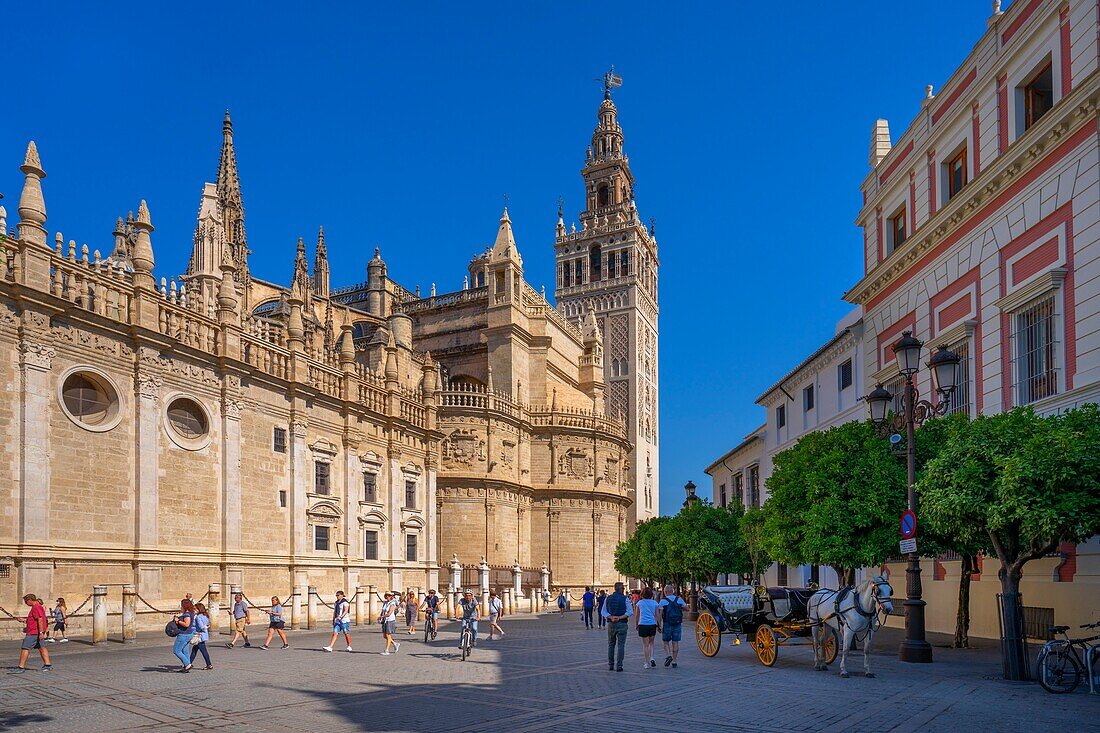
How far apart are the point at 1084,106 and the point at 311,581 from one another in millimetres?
25624

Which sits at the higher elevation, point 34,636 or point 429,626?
point 34,636

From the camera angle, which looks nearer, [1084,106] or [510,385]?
[1084,106]

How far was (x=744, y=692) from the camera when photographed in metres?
13.2

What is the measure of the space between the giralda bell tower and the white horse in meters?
63.1

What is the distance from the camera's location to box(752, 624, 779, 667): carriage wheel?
53.4 feet

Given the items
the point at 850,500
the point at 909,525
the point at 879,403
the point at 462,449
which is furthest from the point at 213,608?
the point at 462,449

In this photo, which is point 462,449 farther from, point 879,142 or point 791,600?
point 791,600

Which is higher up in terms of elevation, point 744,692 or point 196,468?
point 196,468

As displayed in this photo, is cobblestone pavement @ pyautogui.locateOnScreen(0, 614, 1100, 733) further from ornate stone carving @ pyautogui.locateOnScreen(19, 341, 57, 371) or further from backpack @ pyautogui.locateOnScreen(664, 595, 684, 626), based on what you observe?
ornate stone carving @ pyautogui.locateOnScreen(19, 341, 57, 371)

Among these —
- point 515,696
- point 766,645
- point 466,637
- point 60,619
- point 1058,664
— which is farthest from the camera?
point 60,619

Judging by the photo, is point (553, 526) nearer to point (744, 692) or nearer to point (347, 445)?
point (347, 445)

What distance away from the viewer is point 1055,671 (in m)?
12.3

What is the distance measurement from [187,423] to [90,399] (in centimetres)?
333

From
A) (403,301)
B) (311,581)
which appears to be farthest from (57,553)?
(403,301)
